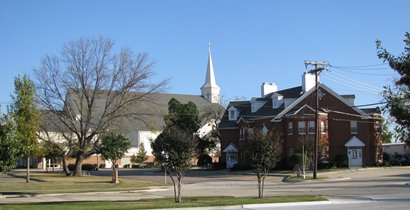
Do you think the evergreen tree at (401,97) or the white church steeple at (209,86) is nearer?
the evergreen tree at (401,97)

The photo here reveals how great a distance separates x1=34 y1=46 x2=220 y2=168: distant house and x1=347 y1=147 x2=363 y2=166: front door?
22.1 metres

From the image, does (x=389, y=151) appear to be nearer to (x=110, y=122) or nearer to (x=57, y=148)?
(x=110, y=122)

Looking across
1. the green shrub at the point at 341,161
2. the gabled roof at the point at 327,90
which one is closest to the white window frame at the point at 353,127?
the gabled roof at the point at 327,90

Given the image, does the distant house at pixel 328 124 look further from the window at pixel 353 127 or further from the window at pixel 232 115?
the window at pixel 232 115

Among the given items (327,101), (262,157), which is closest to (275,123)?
(327,101)

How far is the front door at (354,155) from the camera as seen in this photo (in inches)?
2298

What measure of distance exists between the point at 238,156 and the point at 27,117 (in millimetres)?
31890

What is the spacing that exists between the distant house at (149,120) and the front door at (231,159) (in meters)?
9.72

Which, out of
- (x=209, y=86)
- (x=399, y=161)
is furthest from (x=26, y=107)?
(x=209, y=86)

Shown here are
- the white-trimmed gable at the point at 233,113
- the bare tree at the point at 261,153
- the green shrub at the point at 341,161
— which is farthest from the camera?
the white-trimmed gable at the point at 233,113

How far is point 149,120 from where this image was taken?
190ft

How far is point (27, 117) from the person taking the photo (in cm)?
4544

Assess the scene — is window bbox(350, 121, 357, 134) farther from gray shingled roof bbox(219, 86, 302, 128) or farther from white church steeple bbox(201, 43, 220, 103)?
white church steeple bbox(201, 43, 220, 103)

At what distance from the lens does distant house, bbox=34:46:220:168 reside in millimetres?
57812
